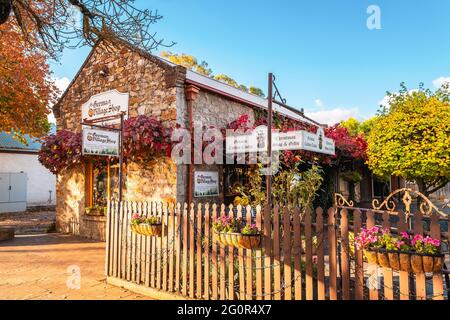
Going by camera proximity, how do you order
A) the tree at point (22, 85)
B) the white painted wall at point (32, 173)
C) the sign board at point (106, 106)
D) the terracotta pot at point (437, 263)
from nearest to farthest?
1. the terracotta pot at point (437, 263)
2. the sign board at point (106, 106)
3. the tree at point (22, 85)
4. the white painted wall at point (32, 173)

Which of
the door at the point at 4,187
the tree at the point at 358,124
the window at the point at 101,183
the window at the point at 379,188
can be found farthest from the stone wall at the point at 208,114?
the tree at the point at 358,124

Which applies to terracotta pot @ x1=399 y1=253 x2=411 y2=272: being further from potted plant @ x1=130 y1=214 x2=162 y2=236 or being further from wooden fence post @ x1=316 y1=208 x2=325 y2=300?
potted plant @ x1=130 y1=214 x2=162 y2=236

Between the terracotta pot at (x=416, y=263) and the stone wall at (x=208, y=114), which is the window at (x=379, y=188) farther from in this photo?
the terracotta pot at (x=416, y=263)

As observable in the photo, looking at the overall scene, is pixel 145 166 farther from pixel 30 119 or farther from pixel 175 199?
pixel 30 119

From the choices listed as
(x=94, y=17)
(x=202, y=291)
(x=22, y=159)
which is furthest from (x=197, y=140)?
(x=22, y=159)

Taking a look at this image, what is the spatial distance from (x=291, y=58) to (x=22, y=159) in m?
18.3

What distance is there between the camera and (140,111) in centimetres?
884

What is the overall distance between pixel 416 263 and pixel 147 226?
11.2ft

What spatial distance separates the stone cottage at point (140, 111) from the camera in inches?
Answer: 319

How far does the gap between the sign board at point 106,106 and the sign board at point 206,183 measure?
8.92ft

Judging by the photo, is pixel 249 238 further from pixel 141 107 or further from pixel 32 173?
pixel 32 173

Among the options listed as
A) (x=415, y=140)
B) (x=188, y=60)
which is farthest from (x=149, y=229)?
(x=188, y=60)
